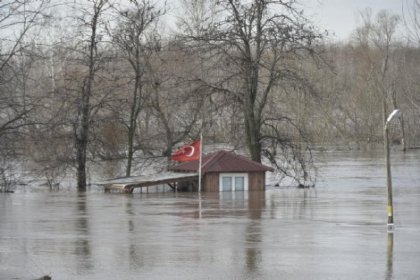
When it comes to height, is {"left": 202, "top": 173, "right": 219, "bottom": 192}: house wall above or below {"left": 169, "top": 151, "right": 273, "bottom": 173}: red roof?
below

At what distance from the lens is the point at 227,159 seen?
42906 millimetres

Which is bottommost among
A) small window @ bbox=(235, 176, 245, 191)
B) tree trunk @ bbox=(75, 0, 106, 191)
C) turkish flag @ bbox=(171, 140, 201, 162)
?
small window @ bbox=(235, 176, 245, 191)

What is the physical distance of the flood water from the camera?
1852 cm

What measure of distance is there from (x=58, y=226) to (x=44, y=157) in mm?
22182

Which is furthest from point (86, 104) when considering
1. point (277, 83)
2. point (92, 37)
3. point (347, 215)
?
point (347, 215)

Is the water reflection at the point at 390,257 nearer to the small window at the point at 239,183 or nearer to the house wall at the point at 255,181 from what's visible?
the small window at the point at 239,183

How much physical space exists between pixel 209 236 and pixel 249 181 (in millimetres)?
19513

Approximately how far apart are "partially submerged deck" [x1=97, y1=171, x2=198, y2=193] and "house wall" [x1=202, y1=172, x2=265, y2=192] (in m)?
0.56

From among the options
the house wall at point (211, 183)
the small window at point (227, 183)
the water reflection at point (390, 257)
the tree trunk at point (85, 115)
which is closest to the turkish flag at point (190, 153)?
the house wall at point (211, 183)

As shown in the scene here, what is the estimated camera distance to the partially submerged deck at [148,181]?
4134cm

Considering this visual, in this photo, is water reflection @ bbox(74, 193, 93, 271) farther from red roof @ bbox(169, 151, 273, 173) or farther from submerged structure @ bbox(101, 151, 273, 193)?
red roof @ bbox(169, 151, 273, 173)

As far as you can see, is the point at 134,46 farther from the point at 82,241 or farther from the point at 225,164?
the point at 82,241

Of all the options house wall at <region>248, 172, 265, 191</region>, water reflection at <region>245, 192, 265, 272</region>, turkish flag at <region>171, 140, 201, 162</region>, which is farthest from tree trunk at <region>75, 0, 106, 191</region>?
water reflection at <region>245, 192, 265, 272</region>

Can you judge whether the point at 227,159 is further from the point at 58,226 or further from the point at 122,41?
the point at 58,226
